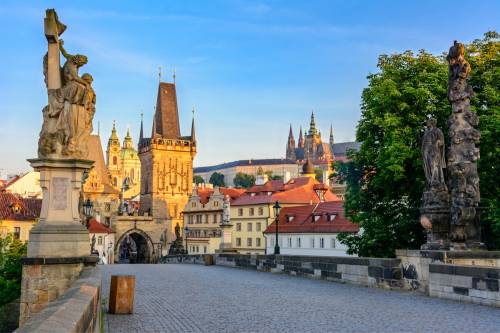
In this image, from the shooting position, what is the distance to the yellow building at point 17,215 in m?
63.2

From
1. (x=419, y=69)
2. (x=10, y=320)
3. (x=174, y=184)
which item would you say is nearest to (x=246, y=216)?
(x=174, y=184)

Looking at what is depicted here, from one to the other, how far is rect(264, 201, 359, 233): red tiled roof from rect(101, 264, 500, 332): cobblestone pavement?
4419 cm

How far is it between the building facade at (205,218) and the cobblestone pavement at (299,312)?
66896 millimetres

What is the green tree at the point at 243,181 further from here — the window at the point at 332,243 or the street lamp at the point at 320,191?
the window at the point at 332,243

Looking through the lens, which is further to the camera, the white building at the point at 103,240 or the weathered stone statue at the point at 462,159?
the white building at the point at 103,240

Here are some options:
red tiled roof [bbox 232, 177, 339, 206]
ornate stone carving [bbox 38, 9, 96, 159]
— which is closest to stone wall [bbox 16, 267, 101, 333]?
ornate stone carving [bbox 38, 9, 96, 159]

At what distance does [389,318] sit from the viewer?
10.5 metres

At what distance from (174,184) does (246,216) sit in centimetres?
2948

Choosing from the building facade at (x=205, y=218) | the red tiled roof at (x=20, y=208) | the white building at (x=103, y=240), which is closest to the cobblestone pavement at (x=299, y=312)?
the red tiled roof at (x=20, y=208)

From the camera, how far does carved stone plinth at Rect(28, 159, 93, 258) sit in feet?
38.2

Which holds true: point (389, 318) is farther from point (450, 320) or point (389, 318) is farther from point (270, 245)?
point (270, 245)

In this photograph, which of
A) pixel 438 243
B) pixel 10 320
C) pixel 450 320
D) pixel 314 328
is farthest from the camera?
pixel 10 320

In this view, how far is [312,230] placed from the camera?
6406 centimetres

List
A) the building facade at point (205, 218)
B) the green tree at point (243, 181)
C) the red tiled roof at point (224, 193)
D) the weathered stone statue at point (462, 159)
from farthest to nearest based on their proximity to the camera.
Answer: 1. the green tree at point (243, 181)
2. the red tiled roof at point (224, 193)
3. the building facade at point (205, 218)
4. the weathered stone statue at point (462, 159)
